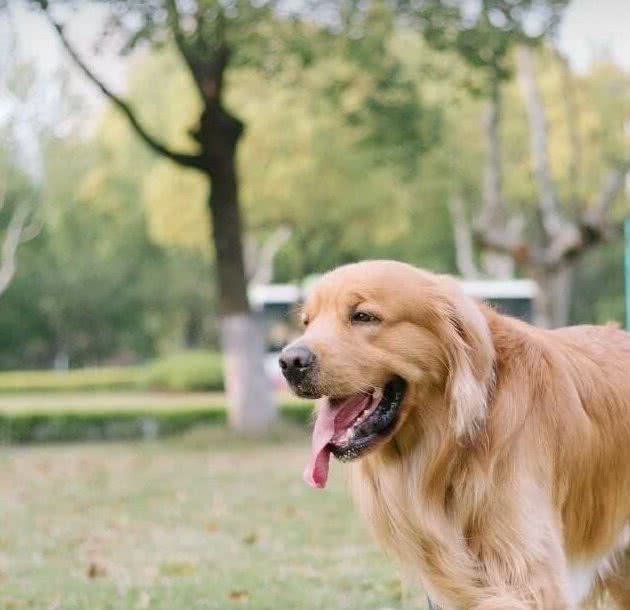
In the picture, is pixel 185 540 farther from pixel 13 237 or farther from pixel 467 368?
pixel 13 237

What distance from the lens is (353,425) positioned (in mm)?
4320

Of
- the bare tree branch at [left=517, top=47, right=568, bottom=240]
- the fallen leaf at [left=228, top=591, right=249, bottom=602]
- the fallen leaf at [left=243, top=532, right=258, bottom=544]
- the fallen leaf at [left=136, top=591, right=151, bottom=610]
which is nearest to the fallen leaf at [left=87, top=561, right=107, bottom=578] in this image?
the fallen leaf at [left=136, top=591, right=151, bottom=610]

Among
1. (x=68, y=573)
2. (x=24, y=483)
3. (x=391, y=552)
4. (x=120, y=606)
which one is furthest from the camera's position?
(x=24, y=483)

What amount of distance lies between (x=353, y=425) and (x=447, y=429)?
1.14 feet

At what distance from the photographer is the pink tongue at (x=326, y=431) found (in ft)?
14.2

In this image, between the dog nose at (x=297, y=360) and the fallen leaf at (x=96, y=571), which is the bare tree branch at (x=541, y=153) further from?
the dog nose at (x=297, y=360)

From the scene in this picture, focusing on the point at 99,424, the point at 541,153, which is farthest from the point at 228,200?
the point at 541,153

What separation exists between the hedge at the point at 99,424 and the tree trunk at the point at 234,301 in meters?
5.08

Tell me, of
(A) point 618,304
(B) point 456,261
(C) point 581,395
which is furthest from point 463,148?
(C) point 581,395

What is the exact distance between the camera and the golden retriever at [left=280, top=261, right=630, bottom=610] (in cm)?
421

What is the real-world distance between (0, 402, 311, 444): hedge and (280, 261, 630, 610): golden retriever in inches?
784

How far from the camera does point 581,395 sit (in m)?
4.63

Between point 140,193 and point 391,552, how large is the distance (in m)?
47.2

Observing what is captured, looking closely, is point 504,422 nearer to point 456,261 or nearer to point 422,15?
point 422,15
